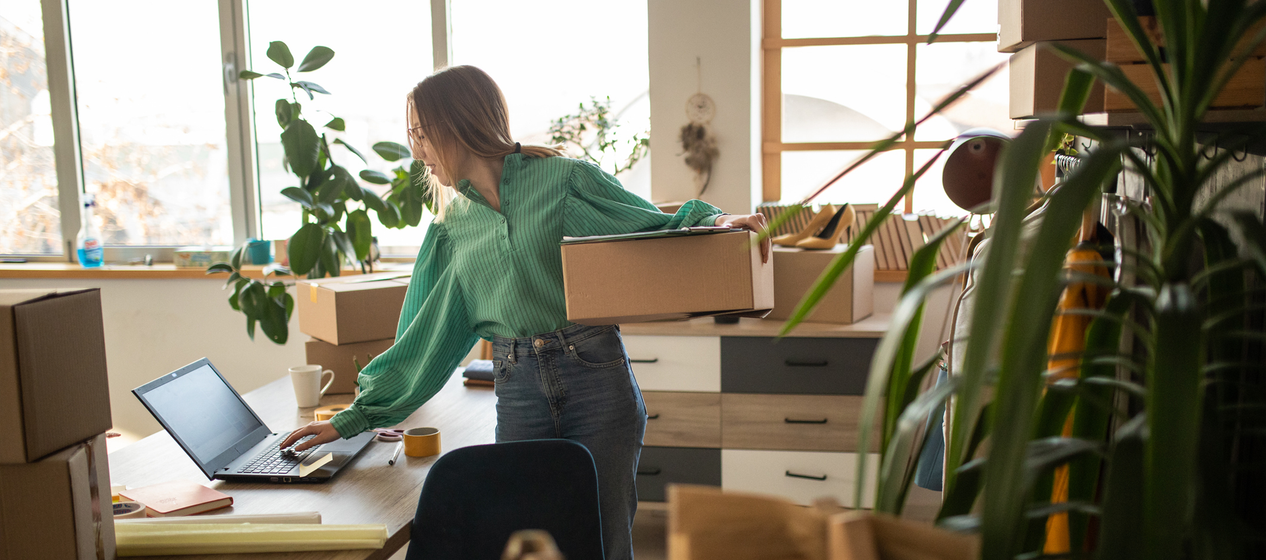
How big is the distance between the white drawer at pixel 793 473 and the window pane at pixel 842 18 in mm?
1661

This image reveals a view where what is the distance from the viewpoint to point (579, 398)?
1.54m

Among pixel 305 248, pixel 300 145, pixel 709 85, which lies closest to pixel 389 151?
pixel 300 145

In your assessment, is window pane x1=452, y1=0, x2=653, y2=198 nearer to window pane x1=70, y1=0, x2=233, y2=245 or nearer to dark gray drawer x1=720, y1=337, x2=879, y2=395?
dark gray drawer x1=720, y1=337, x2=879, y2=395

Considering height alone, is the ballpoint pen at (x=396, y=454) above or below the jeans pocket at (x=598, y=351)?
below

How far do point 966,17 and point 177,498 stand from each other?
300cm

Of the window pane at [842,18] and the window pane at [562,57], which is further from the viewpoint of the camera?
the window pane at [562,57]

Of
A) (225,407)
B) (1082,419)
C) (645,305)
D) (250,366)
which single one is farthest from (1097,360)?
(250,366)

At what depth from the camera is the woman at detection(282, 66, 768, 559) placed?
1.54 metres

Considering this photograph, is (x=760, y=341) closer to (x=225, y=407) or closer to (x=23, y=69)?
(x=225, y=407)

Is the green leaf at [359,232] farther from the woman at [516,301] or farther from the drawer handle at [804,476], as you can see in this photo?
the drawer handle at [804,476]

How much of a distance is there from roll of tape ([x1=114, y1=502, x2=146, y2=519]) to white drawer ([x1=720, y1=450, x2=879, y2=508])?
186cm

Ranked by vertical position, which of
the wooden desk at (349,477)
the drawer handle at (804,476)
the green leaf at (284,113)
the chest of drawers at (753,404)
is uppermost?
the green leaf at (284,113)

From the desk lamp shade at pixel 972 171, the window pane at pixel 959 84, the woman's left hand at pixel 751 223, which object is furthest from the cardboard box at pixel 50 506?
the window pane at pixel 959 84

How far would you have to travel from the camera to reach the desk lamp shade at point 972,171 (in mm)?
1679
